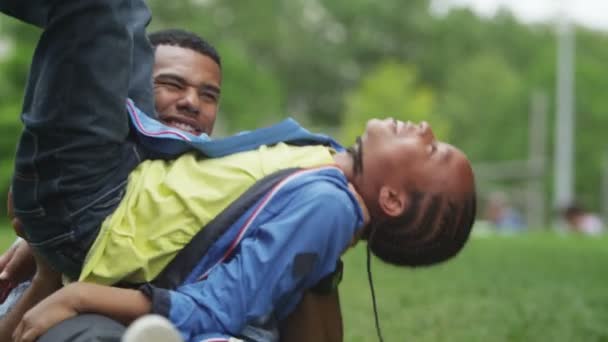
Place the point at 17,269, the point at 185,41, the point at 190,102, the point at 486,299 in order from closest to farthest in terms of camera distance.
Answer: the point at 17,269, the point at 190,102, the point at 185,41, the point at 486,299

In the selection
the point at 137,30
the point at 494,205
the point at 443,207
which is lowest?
the point at 494,205

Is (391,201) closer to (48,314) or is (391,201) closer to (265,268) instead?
(265,268)

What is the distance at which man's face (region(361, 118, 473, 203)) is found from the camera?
2752 mm

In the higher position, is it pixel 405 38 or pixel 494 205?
pixel 405 38

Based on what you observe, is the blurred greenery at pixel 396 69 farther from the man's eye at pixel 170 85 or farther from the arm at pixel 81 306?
the arm at pixel 81 306

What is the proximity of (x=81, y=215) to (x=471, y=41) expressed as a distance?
5870 cm

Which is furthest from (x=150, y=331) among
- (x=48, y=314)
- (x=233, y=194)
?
(x=233, y=194)

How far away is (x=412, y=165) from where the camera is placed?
276cm

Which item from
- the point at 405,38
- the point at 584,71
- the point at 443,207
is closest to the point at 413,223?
the point at 443,207

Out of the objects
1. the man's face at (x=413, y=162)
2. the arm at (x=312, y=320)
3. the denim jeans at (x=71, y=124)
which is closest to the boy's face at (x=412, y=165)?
the man's face at (x=413, y=162)

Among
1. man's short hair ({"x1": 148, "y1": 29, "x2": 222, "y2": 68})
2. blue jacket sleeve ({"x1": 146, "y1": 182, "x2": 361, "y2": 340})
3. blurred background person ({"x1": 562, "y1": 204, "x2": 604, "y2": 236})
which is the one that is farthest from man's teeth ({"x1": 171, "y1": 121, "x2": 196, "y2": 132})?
blurred background person ({"x1": 562, "y1": 204, "x2": 604, "y2": 236})

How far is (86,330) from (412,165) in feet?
3.14

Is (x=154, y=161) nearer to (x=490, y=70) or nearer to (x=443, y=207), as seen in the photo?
(x=443, y=207)

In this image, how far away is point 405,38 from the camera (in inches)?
2322
